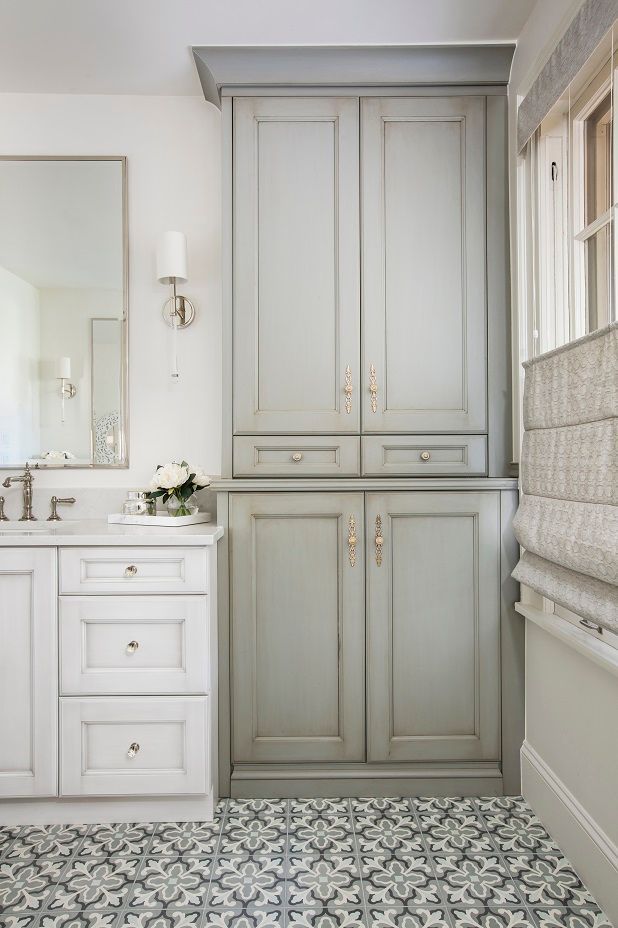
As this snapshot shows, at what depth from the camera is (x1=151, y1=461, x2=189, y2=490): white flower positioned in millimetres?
2057

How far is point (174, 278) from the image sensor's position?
2.28 metres

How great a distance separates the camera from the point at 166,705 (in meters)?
1.85

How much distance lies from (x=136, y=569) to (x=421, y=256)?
1448 millimetres

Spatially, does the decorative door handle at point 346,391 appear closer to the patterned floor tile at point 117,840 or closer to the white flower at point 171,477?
the white flower at point 171,477

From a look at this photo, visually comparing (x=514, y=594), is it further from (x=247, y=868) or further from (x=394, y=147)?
(x=394, y=147)

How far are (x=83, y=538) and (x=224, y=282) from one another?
0.99 m

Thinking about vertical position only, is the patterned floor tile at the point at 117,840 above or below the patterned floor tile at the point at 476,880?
below

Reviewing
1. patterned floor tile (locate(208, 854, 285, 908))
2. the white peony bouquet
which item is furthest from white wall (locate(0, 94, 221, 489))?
patterned floor tile (locate(208, 854, 285, 908))

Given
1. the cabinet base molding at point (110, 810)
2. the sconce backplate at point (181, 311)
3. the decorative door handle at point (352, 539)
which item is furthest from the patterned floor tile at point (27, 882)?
the sconce backplate at point (181, 311)

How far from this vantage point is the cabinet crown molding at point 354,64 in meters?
2.02

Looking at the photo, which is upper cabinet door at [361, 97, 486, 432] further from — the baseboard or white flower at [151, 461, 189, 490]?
the baseboard

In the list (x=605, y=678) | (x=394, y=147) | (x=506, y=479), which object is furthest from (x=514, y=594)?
(x=394, y=147)

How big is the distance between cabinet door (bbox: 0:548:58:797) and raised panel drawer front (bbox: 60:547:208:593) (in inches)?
2.5

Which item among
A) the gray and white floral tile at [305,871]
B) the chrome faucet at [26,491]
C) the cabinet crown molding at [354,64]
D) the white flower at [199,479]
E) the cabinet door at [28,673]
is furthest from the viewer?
the chrome faucet at [26,491]
